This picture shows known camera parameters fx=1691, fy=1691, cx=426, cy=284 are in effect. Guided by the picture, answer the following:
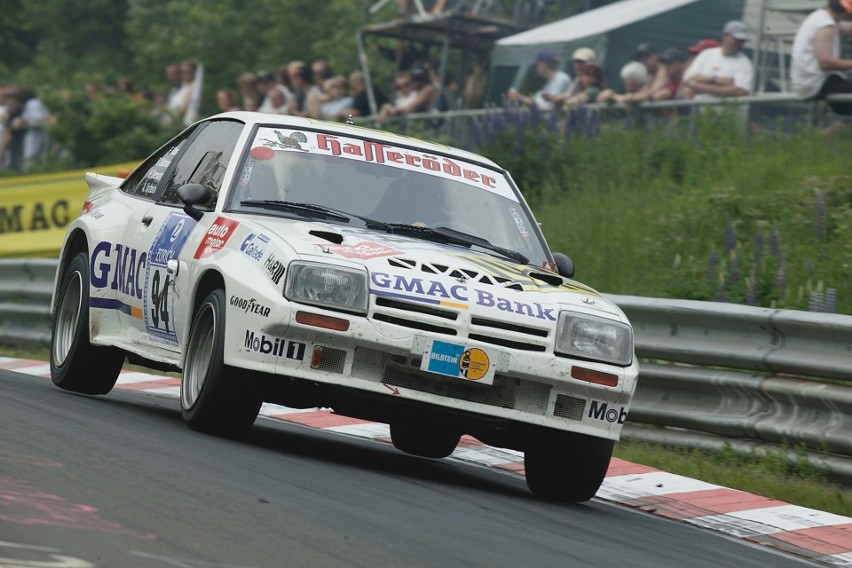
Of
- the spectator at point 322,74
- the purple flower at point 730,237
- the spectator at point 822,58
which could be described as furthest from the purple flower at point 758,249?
the spectator at point 322,74

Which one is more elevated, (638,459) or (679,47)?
(679,47)

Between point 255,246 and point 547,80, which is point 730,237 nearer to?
point 255,246

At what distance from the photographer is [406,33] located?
2339cm

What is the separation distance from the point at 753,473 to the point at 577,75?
9.76 meters

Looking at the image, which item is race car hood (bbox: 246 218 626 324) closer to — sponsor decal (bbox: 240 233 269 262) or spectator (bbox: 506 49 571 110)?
sponsor decal (bbox: 240 233 269 262)

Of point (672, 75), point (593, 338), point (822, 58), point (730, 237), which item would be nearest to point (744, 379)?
point (593, 338)

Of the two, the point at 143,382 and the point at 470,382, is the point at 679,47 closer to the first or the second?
the point at 143,382

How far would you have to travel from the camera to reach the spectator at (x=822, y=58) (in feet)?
46.4

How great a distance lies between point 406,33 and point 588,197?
27.9ft

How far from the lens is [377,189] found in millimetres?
8273

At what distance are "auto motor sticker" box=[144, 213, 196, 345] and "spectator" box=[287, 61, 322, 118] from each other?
13.2 m

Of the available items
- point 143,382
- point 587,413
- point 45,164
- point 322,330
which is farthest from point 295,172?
point 45,164

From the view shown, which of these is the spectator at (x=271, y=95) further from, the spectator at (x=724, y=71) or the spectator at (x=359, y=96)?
the spectator at (x=724, y=71)

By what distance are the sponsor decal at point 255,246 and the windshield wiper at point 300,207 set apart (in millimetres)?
524
